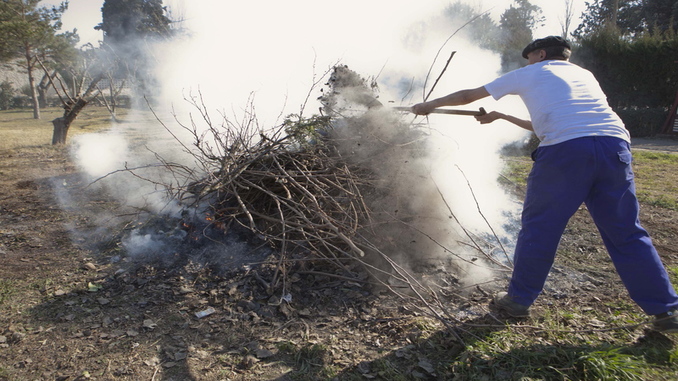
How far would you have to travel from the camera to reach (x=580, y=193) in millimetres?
2521

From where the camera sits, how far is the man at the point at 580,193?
250cm

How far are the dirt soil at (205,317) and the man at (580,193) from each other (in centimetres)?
37

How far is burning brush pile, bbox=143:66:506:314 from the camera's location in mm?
3654

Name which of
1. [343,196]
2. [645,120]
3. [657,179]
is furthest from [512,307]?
[645,120]

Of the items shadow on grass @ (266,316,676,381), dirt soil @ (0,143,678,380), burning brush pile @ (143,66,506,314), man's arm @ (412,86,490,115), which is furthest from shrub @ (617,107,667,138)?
shadow on grass @ (266,316,676,381)

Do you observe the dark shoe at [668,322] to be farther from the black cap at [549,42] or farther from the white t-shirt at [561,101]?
the black cap at [549,42]

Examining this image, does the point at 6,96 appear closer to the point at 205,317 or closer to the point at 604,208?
the point at 205,317

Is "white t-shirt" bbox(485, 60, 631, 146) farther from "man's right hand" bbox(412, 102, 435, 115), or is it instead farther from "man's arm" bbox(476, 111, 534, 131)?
Answer: "man's arm" bbox(476, 111, 534, 131)

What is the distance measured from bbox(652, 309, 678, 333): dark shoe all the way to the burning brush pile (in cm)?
128

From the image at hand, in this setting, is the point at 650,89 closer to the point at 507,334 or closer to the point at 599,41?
the point at 599,41

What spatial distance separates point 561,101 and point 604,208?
2.34 feet

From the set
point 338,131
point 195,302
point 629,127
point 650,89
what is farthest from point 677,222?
Answer: point 650,89

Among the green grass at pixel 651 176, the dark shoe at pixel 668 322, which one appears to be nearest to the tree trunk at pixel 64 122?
the green grass at pixel 651 176

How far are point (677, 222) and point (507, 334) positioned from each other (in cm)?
380
